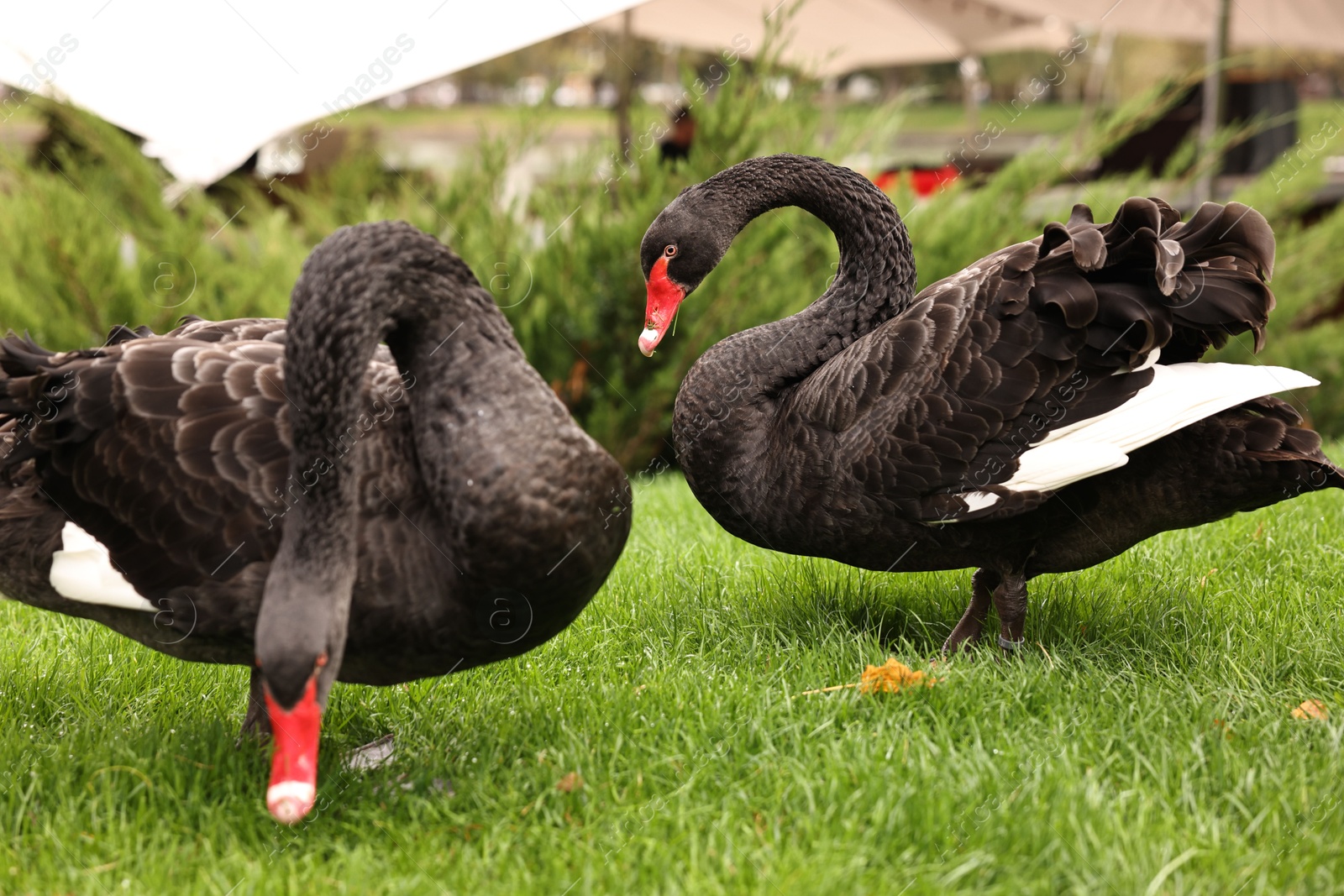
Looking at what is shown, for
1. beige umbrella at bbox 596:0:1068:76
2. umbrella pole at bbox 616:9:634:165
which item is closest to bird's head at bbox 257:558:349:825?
umbrella pole at bbox 616:9:634:165

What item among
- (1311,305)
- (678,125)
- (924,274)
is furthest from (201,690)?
(1311,305)

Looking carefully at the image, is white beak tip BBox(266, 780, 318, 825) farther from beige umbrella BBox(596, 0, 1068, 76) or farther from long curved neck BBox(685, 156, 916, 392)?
beige umbrella BBox(596, 0, 1068, 76)

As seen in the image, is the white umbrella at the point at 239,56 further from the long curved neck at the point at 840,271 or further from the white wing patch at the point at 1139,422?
the white wing patch at the point at 1139,422

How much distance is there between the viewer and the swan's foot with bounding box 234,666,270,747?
101 inches

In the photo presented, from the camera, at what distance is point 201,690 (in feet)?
10.1

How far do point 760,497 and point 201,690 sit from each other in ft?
5.41

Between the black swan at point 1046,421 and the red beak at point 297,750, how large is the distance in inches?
59.9

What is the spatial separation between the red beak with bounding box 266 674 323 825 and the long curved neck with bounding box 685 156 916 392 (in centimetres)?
179

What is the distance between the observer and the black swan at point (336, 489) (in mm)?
2145

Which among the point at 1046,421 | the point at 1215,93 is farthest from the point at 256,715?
the point at 1215,93

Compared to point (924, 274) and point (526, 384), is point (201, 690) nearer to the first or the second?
point (526, 384)

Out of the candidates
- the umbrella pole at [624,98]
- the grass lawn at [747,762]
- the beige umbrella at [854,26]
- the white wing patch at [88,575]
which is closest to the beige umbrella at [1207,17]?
the beige umbrella at [854,26]

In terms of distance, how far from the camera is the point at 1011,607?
120 inches

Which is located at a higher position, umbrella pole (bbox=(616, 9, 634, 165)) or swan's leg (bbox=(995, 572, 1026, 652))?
umbrella pole (bbox=(616, 9, 634, 165))
